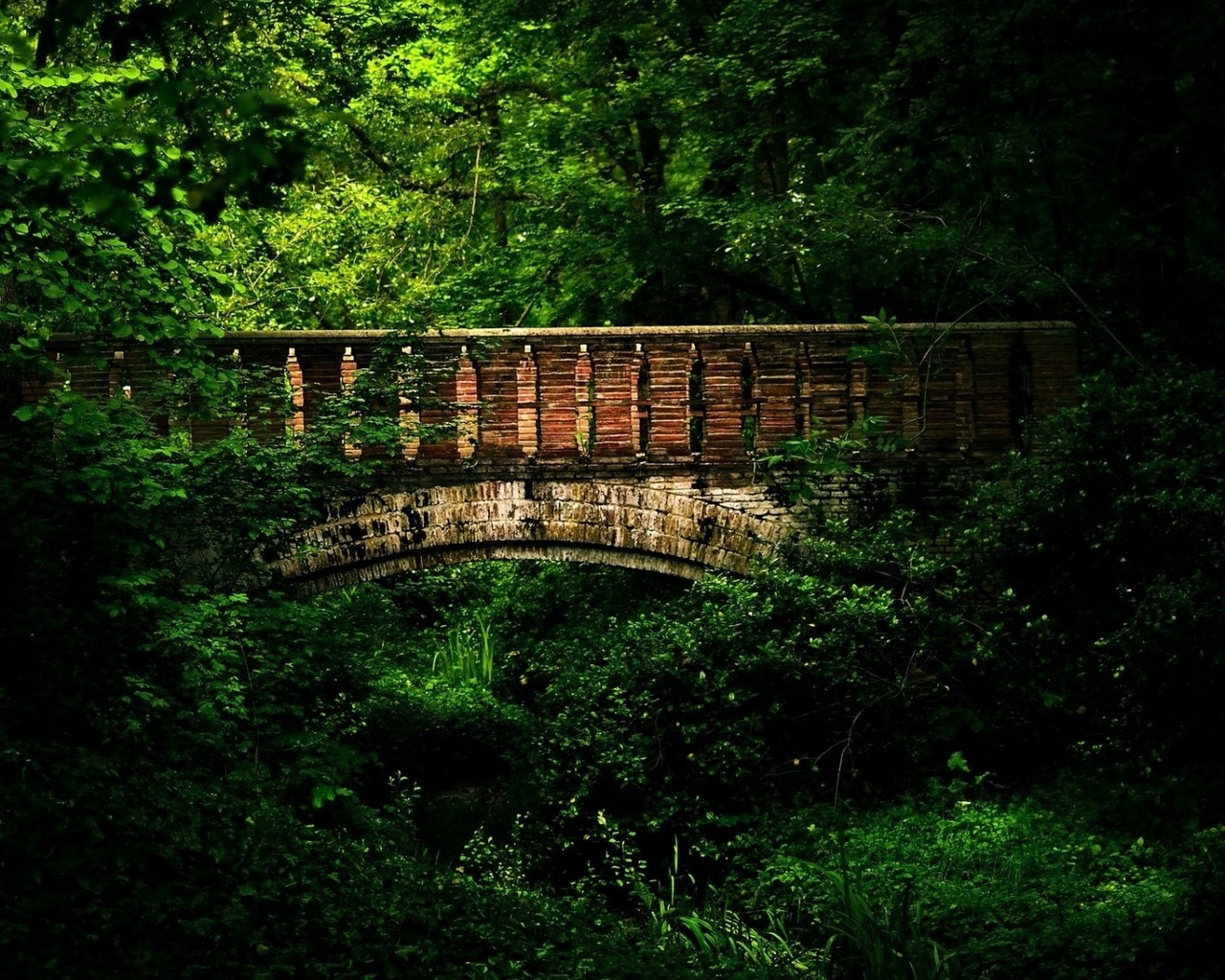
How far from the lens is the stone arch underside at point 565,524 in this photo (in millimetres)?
9844

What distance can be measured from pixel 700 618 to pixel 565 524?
1.25 metres

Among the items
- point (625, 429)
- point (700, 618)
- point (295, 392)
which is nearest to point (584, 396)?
point (625, 429)

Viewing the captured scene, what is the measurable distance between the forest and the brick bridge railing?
32cm

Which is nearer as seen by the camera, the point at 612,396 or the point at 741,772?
the point at 741,772

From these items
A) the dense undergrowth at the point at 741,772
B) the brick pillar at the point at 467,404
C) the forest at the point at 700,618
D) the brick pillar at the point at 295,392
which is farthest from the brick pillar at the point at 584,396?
the brick pillar at the point at 295,392

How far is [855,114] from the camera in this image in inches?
534

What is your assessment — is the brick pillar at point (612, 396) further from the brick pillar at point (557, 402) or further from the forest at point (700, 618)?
the forest at point (700, 618)

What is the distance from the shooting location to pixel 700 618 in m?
9.50

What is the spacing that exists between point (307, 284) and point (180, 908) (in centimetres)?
998

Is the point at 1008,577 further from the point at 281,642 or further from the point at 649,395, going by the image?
the point at 281,642

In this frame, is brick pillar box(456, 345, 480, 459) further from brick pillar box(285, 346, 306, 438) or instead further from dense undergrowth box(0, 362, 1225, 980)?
dense undergrowth box(0, 362, 1225, 980)

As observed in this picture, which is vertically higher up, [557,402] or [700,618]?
[557,402]

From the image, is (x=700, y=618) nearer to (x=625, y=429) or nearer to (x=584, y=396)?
(x=625, y=429)

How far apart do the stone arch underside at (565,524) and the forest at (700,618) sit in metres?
0.34
